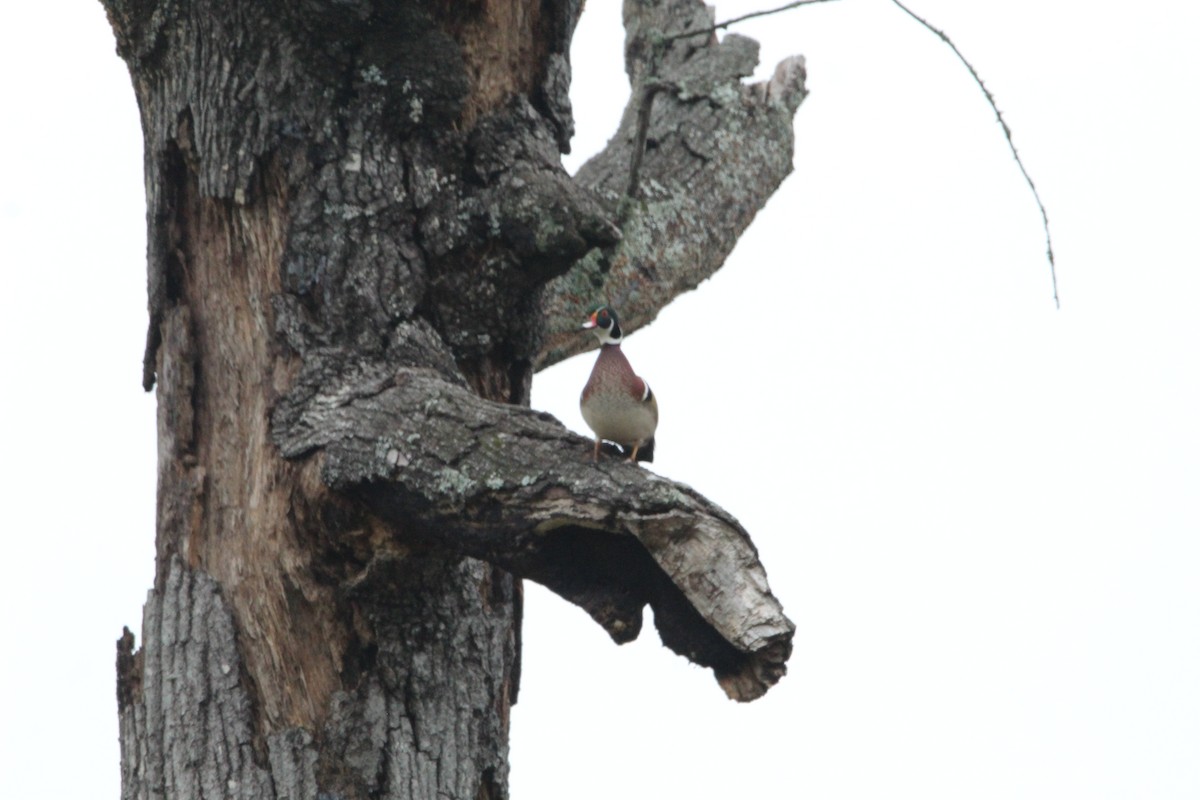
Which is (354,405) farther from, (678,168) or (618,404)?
(678,168)

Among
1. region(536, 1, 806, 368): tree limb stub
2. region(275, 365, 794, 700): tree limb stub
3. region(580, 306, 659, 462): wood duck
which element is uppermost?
region(536, 1, 806, 368): tree limb stub

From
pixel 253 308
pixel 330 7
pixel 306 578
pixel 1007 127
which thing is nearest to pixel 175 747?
pixel 306 578

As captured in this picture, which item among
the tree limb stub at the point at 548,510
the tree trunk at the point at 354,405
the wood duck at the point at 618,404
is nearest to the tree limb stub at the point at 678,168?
the wood duck at the point at 618,404

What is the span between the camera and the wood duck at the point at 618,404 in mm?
3803

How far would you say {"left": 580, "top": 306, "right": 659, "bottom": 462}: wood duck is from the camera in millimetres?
3803

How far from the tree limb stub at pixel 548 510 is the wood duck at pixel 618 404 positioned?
71 centimetres

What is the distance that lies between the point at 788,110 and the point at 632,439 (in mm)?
1688

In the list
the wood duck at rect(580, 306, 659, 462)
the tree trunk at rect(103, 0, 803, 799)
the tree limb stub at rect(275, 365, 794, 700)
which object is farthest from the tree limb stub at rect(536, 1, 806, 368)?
the tree limb stub at rect(275, 365, 794, 700)

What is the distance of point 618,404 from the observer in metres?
3.80

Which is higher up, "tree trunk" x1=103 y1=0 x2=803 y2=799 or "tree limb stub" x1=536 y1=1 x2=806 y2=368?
"tree limb stub" x1=536 y1=1 x2=806 y2=368

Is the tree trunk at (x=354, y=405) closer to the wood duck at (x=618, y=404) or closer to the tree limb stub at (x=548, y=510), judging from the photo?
the tree limb stub at (x=548, y=510)

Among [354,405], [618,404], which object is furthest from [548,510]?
[618,404]

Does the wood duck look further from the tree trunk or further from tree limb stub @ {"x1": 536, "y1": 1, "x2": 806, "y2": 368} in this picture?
tree limb stub @ {"x1": 536, "y1": 1, "x2": 806, "y2": 368}

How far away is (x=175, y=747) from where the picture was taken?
10.3ft
